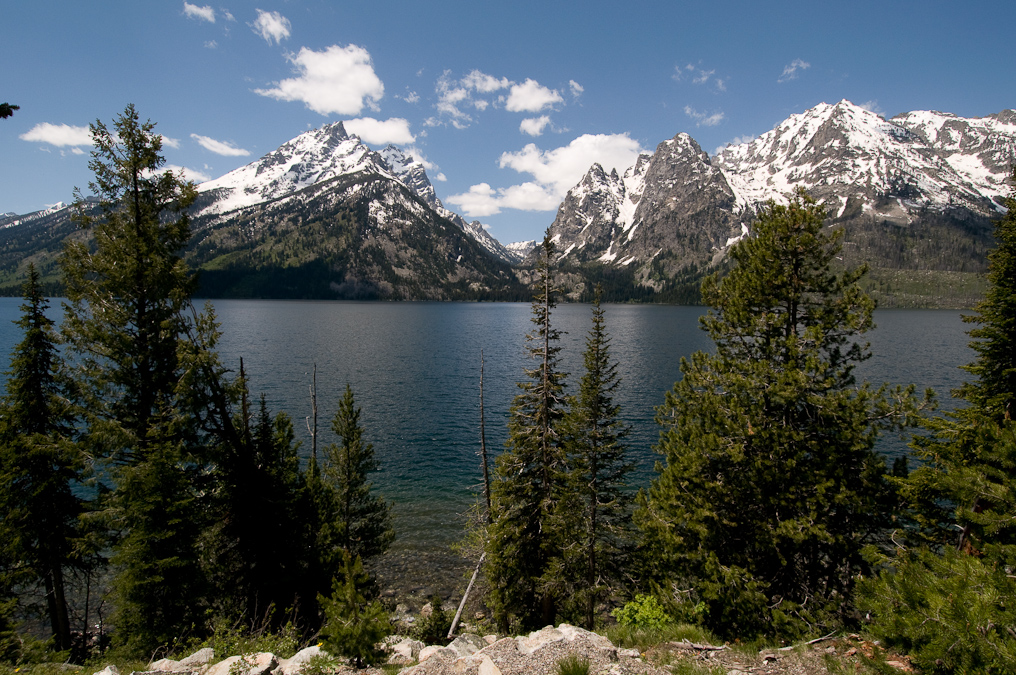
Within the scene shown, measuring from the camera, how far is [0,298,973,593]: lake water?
36472 mm

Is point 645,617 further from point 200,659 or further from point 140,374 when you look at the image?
point 140,374

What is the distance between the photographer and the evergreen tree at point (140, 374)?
12.5 m

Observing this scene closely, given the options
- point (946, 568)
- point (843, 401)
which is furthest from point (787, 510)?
point (946, 568)

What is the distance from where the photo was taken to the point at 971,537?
10.2 meters

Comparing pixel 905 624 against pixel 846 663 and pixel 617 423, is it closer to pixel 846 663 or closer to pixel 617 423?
pixel 846 663

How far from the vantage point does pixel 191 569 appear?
13.3 meters

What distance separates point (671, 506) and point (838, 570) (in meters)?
5.18

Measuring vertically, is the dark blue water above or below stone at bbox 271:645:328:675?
below

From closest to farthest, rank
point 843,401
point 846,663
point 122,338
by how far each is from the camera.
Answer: point 846,663 → point 843,401 → point 122,338

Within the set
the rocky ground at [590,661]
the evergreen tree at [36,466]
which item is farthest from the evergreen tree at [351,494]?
the rocky ground at [590,661]

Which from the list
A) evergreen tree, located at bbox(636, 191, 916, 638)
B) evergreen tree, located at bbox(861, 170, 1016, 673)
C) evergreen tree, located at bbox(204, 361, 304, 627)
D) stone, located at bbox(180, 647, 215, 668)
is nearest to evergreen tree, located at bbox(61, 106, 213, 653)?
evergreen tree, located at bbox(204, 361, 304, 627)

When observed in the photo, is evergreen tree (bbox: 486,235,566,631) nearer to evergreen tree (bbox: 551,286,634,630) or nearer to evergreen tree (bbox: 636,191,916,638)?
evergreen tree (bbox: 551,286,634,630)

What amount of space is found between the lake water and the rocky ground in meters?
21.2

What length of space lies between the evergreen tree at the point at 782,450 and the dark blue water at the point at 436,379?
462 inches
